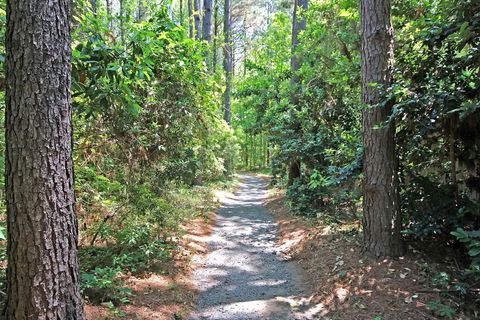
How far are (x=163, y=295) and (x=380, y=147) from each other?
158 inches

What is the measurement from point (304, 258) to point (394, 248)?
1907 mm

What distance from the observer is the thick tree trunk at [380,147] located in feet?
17.6

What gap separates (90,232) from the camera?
572 cm

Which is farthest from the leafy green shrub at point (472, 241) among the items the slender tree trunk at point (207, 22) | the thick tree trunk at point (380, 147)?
the slender tree trunk at point (207, 22)

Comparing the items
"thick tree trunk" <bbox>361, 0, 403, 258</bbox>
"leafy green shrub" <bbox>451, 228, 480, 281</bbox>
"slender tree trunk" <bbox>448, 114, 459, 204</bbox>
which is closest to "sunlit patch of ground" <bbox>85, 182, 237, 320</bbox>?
"thick tree trunk" <bbox>361, 0, 403, 258</bbox>

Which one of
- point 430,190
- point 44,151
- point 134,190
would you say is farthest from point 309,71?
point 44,151

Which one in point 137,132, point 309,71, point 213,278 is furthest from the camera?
point 309,71

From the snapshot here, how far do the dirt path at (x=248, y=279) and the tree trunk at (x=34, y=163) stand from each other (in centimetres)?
238

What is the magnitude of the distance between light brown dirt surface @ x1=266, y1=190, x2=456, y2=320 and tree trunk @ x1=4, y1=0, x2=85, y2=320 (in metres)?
3.43

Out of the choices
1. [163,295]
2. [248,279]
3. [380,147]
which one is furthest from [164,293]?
[380,147]

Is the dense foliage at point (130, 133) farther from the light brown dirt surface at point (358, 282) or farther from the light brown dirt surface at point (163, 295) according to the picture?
the light brown dirt surface at point (358, 282)

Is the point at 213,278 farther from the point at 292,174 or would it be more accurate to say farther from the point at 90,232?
the point at 292,174

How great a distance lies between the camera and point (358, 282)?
498 centimetres

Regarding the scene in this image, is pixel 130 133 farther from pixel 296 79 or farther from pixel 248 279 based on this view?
pixel 296 79
